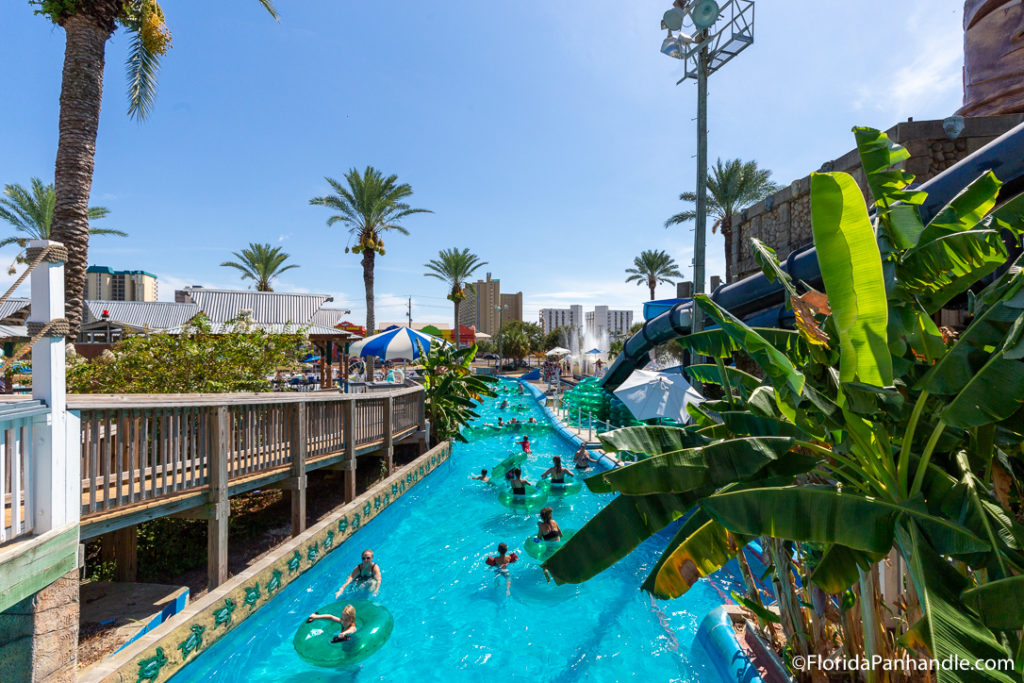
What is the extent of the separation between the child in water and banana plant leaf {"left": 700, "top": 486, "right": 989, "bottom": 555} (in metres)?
5.58

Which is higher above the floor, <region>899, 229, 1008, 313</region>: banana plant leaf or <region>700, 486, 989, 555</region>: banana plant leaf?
<region>899, 229, 1008, 313</region>: banana plant leaf

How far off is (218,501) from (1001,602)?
7.91 meters

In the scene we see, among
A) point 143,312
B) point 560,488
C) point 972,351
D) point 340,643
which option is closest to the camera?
point 972,351

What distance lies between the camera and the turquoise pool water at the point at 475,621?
622 centimetres

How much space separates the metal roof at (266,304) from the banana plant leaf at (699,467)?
17.6 m

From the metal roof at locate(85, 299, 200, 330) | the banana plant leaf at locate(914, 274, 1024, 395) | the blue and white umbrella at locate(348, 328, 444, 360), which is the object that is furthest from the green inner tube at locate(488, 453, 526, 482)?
the metal roof at locate(85, 299, 200, 330)

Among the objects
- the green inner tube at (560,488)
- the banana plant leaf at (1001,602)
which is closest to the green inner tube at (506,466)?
the green inner tube at (560,488)

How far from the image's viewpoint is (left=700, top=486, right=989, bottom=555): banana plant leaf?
291 centimetres

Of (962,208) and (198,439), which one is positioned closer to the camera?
(962,208)

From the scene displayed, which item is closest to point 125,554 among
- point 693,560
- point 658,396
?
point 693,560

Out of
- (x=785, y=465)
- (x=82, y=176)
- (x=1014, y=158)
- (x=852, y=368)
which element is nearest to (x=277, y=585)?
(x=785, y=465)

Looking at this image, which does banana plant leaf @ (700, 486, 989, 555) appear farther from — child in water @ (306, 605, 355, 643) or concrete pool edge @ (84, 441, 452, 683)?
concrete pool edge @ (84, 441, 452, 683)

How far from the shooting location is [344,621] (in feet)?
21.3

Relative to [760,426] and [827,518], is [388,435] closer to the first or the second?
[760,426]
